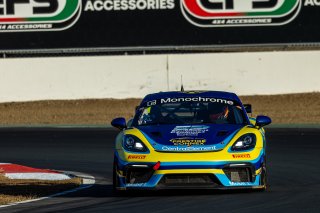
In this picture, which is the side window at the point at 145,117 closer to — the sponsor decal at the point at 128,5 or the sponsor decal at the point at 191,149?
the sponsor decal at the point at 191,149

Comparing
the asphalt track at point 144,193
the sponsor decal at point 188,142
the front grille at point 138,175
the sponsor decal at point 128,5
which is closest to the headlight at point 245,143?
the sponsor decal at point 188,142

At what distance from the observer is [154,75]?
87.1 ft

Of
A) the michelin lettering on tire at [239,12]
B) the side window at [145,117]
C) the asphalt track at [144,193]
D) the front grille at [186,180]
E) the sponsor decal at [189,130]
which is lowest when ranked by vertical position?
the asphalt track at [144,193]

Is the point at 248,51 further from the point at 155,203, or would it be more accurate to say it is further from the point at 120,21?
the point at 155,203

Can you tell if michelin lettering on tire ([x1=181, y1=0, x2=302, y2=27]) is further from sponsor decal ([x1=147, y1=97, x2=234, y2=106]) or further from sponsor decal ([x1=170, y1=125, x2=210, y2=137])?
sponsor decal ([x1=170, y1=125, x2=210, y2=137])

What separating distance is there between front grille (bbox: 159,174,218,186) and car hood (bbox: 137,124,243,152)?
0.29 m

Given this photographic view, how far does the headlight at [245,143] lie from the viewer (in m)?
11.7

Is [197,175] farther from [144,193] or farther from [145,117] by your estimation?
[145,117]

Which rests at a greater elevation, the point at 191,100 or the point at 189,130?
the point at 191,100

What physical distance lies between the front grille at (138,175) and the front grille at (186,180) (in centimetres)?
18

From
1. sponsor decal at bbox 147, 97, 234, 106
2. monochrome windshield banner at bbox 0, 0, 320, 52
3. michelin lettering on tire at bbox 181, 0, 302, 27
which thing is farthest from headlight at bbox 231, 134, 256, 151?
monochrome windshield banner at bbox 0, 0, 320, 52

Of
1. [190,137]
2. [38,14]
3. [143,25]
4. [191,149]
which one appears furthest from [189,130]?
[38,14]

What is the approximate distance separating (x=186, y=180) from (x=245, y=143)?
0.83m

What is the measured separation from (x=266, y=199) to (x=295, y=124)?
1278cm
